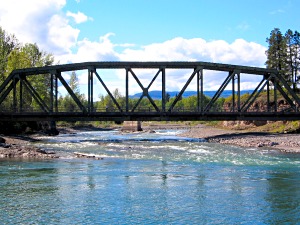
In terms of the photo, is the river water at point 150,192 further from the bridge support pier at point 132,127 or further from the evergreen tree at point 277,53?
the bridge support pier at point 132,127

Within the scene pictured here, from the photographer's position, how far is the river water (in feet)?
54.2

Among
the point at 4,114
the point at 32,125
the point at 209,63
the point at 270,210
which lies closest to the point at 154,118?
the point at 209,63

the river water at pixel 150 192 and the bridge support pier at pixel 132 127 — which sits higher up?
the bridge support pier at pixel 132 127

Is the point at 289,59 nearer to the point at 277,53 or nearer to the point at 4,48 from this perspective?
the point at 277,53

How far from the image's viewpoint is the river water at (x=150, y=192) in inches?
650

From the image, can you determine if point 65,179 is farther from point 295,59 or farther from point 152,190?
point 295,59

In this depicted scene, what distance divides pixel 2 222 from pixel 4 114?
4347cm

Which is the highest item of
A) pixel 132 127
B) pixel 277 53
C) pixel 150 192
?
pixel 277 53

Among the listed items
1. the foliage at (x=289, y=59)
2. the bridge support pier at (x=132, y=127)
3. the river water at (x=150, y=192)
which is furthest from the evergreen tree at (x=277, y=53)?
the river water at (x=150, y=192)

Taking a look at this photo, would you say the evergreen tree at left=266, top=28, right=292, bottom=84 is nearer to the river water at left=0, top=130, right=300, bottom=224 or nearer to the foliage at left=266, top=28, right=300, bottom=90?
the foliage at left=266, top=28, right=300, bottom=90

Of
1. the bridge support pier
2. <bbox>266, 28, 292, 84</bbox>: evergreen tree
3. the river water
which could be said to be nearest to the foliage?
<bbox>266, 28, 292, 84</bbox>: evergreen tree

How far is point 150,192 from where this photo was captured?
2083 cm

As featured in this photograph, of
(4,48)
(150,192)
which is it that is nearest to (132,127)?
(4,48)

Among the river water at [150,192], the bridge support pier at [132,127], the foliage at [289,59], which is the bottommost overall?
the river water at [150,192]
